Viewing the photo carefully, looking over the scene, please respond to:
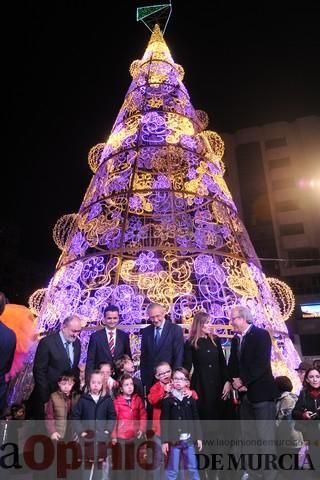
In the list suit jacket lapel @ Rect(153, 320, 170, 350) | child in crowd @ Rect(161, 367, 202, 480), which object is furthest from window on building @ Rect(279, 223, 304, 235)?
child in crowd @ Rect(161, 367, 202, 480)

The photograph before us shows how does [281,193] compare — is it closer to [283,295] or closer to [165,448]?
[283,295]

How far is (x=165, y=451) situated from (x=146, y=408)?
55cm

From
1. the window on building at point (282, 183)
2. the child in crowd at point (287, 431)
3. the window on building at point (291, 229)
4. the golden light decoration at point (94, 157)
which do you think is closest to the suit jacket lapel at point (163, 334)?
the child in crowd at point (287, 431)

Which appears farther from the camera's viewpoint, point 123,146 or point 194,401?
point 123,146

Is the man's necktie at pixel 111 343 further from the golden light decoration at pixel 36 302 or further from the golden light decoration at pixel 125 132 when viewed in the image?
the golden light decoration at pixel 125 132

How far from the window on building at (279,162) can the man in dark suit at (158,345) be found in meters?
30.6

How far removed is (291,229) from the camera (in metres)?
29.4

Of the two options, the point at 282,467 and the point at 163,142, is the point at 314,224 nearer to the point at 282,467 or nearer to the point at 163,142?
the point at 163,142

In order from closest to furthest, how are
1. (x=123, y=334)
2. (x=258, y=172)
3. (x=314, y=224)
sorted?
(x=123, y=334) < (x=314, y=224) < (x=258, y=172)

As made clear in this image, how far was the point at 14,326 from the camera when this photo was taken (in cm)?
551

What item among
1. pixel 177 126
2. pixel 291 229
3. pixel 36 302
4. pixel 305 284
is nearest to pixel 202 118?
pixel 177 126

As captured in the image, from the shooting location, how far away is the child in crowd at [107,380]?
3411 mm

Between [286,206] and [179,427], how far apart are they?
2909 cm

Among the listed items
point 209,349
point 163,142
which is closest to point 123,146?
point 163,142
